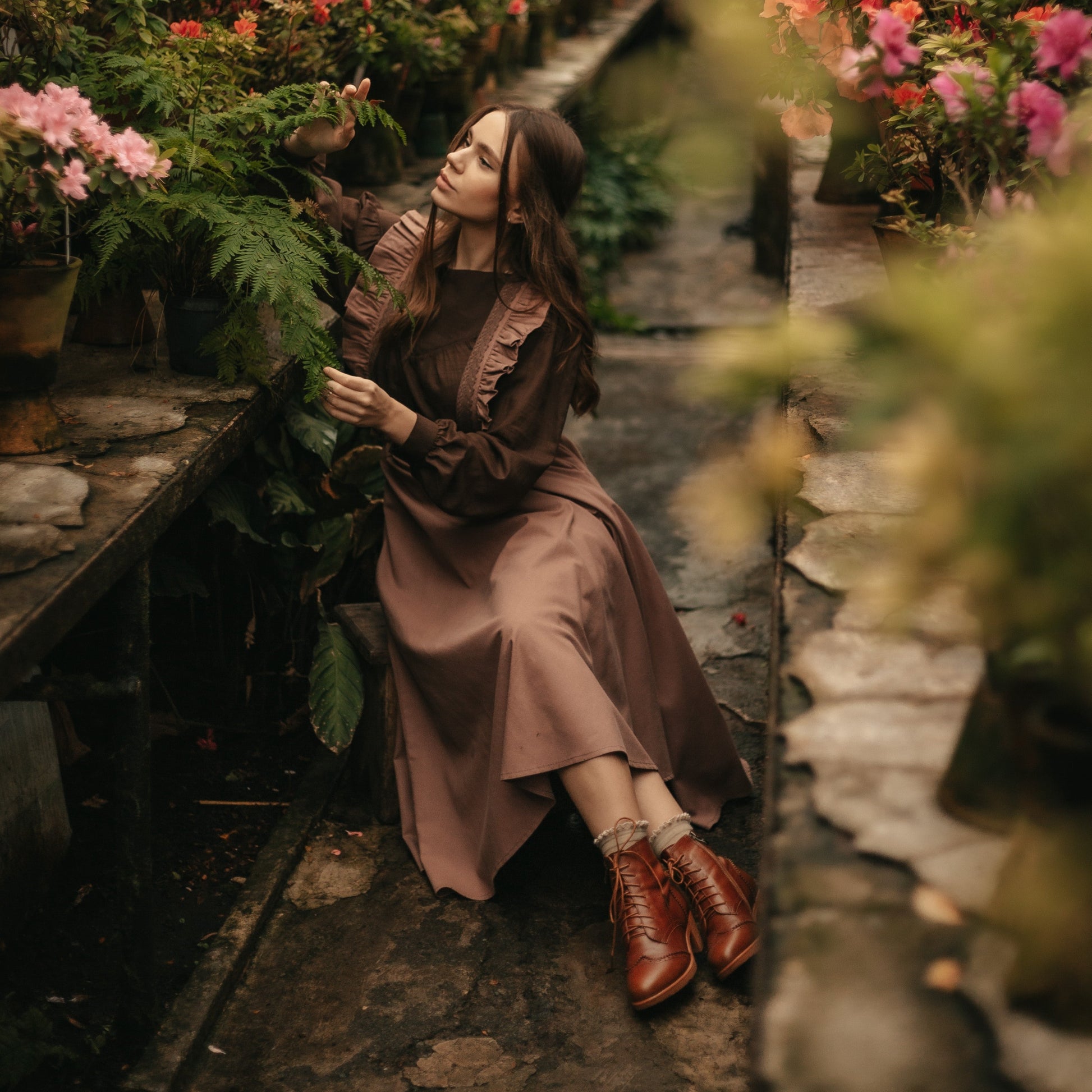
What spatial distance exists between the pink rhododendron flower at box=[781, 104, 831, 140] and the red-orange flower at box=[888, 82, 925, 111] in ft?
1.94

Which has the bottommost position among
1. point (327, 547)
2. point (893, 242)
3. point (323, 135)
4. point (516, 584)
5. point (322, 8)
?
point (327, 547)

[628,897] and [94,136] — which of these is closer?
[94,136]

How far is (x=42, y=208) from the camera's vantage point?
72.1 inches

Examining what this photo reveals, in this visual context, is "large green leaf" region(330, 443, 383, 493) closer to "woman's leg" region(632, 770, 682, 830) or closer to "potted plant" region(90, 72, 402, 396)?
"potted plant" region(90, 72, 402, 396)

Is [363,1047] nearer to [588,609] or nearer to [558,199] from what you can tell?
[588,609]

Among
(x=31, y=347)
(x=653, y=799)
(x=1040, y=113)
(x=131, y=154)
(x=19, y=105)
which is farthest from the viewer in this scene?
(x=653, y=799)

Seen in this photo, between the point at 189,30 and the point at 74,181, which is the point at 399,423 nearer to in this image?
the point at 74,181

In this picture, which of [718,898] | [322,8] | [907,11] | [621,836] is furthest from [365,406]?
[322,8]

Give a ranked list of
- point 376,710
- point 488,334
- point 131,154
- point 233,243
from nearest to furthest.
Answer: point 131,154
point 233,243
point 488,334
point 376,710

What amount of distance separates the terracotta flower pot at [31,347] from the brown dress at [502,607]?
2.47 feet

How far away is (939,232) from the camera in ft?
7.54

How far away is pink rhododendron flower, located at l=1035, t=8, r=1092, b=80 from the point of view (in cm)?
164

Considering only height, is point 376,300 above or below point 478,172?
below

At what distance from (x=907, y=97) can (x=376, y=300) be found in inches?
49.2
